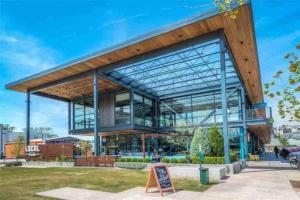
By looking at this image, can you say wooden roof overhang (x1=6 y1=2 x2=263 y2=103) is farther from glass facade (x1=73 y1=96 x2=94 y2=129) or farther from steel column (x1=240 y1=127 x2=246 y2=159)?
glass facade (x1=73 y1=96 x2=94 y2=129)

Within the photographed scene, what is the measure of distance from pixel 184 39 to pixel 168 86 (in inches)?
424

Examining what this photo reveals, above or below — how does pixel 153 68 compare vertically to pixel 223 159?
above

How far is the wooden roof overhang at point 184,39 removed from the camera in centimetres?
1614

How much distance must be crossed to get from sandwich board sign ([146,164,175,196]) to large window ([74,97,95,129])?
2495 centimetres

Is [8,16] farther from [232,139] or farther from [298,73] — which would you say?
[232,139]

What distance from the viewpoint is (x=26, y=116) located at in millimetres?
30609

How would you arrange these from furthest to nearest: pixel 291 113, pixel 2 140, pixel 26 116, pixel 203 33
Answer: pixel 2 140
pixel 26 116
pixel 203 33
pixel 291 113

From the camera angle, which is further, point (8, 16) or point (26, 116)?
point (26, 116)

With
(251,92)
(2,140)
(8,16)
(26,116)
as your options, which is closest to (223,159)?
(8,16)

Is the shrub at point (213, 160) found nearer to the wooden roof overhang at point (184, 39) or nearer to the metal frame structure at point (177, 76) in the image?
the metal frame structure at point (177, 76)

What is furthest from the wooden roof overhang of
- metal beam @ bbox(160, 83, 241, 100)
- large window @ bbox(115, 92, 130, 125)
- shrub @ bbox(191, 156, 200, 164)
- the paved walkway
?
the paved walkway

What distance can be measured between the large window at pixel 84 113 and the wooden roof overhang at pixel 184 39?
288 inches

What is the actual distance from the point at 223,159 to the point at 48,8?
43.1 ft

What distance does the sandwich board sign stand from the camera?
9.57m
